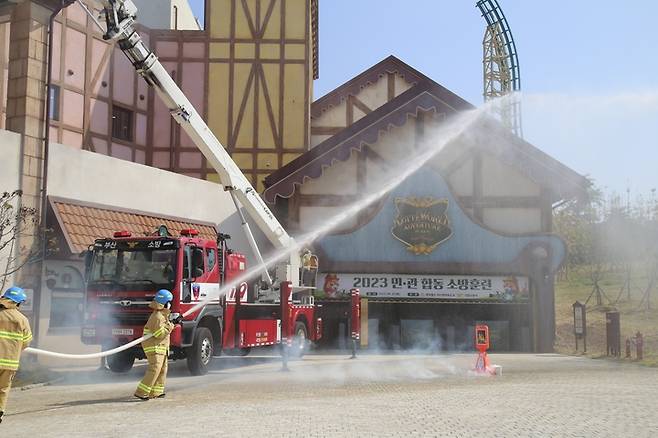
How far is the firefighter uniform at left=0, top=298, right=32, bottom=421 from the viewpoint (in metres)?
8.64

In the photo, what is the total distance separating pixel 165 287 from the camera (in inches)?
544

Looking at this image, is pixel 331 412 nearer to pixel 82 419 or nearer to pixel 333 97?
pixel 82 419

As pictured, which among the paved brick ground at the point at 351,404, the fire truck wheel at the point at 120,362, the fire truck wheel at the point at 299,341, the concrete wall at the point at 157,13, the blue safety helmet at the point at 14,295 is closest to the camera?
the paved brick ground at the point at 351,404

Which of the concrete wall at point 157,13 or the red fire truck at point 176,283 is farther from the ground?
the concrete wall at point 157,13

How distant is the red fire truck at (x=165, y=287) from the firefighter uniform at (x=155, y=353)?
2096 mm

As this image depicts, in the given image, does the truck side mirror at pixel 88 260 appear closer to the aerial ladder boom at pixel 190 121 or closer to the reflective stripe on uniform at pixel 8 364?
the aerial ladder boom at pixel 190 121

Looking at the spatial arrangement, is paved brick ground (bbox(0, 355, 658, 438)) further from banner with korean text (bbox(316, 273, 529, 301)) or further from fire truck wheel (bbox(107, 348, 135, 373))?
banner with korean text (bbox(316, 273, 529, 301))

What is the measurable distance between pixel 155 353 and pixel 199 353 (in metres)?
3.43

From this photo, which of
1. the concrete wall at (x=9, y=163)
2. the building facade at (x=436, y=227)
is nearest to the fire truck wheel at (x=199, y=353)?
the concrete wall at (x=9, y=163)

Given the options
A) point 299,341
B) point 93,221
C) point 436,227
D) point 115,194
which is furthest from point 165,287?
point 436,227

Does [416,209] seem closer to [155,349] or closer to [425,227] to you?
[425,227]

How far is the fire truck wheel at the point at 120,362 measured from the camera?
15000 mm

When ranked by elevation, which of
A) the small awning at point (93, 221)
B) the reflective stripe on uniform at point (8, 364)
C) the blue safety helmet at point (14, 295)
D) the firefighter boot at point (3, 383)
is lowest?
the firefighter boot at point (3, 383)

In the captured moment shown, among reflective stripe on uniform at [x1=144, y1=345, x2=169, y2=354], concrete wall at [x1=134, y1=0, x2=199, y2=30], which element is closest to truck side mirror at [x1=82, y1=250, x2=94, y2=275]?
reflective stripe on uniform at [x1=144, y1=345, x2=169, y2=354]
